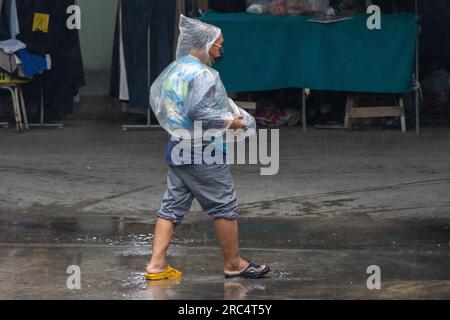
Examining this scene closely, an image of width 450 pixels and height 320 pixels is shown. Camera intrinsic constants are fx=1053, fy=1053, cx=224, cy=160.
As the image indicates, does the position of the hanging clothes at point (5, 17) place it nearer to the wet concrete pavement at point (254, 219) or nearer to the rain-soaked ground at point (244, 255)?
the wet concrete pavement at point (254, 219)

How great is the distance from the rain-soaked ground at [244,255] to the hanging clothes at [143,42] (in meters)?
4.03

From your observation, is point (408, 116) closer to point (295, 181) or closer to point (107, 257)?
point (295, 181)

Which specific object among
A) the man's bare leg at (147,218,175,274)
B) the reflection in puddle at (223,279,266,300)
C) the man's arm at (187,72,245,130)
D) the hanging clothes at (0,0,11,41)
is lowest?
the reflection in puddle at (223,279,266,300)

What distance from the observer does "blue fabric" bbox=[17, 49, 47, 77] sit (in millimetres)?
12320

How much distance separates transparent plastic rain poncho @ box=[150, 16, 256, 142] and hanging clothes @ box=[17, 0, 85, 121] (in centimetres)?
616

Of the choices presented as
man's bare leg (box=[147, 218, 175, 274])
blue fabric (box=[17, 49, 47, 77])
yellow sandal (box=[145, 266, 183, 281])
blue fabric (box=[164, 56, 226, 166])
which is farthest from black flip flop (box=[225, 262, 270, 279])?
blue fabric (box=[17, 49, 47, 77])

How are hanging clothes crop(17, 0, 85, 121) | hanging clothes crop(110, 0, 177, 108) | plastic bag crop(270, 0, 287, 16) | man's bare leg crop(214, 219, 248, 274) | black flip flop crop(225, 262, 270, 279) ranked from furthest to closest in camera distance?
hanging clothes crop(17, 0, 85, 121)
hanging clothes crop(110, 0, 177, 108)
plastic bag crop(270, 0, 287, 16)
black flip flop crop(225, 262, 270, 279)
man's bare leg crop(214, 219, 248, 274)

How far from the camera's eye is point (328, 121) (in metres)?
12.9

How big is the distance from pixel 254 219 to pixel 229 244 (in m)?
1.93

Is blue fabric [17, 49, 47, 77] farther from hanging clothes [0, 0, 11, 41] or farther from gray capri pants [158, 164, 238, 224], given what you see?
gray capri pants [158, 164, 238, 224]

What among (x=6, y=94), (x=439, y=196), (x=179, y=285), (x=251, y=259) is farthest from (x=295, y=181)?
(x=6, y=94)

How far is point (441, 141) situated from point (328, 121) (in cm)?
156

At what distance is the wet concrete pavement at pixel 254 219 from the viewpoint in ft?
22.3

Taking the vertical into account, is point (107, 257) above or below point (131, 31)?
below
